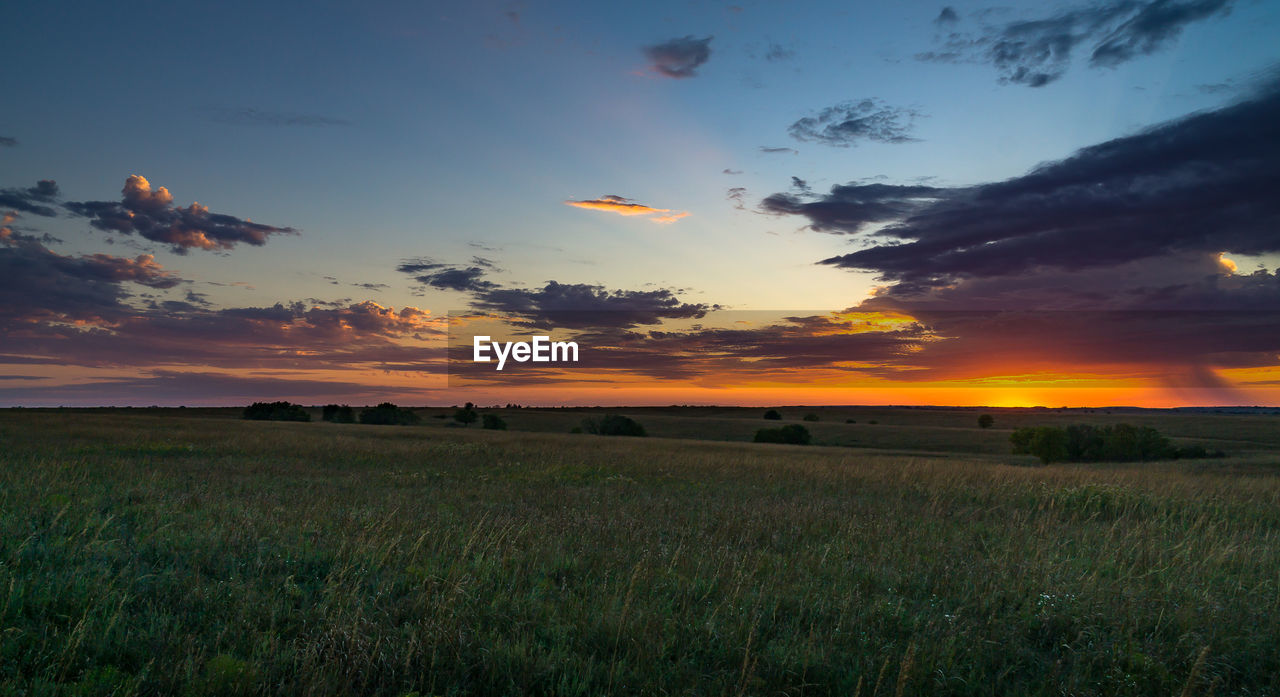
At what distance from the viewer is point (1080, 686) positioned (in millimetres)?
5191

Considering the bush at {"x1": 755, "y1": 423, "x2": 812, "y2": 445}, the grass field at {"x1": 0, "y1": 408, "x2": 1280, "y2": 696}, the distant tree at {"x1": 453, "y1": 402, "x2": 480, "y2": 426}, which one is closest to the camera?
the grass field at {"x1": 0, "y1": 408, "x2": 1280, "y2": 696}

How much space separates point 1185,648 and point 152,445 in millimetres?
30331

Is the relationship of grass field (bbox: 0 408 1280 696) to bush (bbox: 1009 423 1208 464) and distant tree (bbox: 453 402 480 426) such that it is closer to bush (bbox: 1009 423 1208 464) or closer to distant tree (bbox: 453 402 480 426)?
bush (bbox: 1009 423 1208 464)

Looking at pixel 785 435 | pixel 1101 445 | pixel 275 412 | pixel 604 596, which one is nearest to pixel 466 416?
pixel 275 412

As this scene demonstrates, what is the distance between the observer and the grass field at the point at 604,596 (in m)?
4.88

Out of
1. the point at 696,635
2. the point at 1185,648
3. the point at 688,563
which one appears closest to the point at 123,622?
the point at 696,635

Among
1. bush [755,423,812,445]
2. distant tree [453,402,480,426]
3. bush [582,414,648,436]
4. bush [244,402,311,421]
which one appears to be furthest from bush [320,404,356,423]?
bush [755,423,812,445]

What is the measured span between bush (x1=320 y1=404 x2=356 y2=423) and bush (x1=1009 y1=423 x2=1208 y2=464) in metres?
75.9

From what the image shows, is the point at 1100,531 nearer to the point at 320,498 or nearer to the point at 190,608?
the point at 190,608

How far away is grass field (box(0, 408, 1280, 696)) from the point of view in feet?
16.0

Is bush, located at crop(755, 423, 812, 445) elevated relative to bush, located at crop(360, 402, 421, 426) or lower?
lower

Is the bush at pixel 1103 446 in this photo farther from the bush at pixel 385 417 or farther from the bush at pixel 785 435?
the bush at pixel 385 417

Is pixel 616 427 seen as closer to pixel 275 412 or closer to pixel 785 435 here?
pixel 785 435

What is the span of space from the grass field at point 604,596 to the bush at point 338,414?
75.7 meters
